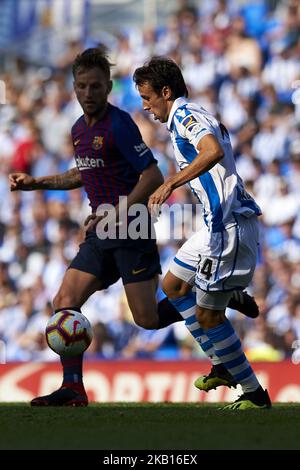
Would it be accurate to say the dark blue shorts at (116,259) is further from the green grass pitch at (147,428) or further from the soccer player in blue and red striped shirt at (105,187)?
the green grass pitch at (147,428)

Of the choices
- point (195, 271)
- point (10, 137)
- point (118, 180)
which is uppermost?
point (10, 137)

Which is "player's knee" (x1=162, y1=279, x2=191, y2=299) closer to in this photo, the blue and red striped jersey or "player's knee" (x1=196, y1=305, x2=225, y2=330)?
"player's knee" (x1=196, y1=305, x2=225, y2=330)

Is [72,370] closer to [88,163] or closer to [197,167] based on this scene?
[88,163]

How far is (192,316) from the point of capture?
7801mm

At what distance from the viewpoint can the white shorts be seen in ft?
23.1

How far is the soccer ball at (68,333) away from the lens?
7707mm

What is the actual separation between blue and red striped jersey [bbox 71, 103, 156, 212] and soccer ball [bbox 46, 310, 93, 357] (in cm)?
89

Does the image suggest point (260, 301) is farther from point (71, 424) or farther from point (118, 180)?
point (71, 424)

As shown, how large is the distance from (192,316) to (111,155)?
4.37 feet

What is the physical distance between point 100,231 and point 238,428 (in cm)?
249

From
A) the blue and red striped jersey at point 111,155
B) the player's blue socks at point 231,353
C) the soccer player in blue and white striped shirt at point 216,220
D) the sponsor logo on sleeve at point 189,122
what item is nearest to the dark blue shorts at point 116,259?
the blue and red striped jersey at point 111,155

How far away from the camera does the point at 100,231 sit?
8023mm

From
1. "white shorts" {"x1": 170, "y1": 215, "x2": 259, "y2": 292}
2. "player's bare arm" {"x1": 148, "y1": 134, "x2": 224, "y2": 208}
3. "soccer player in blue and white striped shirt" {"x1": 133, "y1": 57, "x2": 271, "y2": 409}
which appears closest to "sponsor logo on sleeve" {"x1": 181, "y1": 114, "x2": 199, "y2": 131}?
"soccer player in blue and white striped shirt" {"x1": 133, "y1": 57, "x2": 271, "y2": 409}
